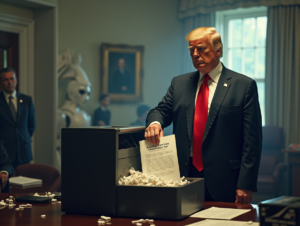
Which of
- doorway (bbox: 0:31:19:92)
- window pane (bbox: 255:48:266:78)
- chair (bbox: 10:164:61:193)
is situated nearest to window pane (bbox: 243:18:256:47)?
window pane (bbox: 255:48:266:78)

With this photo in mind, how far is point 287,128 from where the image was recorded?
21.8 feet

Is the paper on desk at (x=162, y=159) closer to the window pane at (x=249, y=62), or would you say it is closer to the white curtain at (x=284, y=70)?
the white curtain at (x=284, y=70)

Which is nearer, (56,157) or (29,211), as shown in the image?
(29,211)

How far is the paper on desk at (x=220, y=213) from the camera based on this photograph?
4.96ft

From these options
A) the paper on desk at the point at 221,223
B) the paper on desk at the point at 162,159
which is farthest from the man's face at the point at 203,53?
the paper on desk at the point at 221,223

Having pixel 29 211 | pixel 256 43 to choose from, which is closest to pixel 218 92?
pixel 29 211

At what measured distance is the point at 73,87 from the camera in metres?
5.88

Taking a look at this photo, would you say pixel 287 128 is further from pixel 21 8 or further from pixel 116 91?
pixel 21 8

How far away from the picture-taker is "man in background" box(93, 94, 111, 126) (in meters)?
6.46

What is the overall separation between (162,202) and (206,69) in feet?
3.32

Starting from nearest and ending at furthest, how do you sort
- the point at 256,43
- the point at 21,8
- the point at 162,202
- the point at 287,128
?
the point at 162,202
the point at 21,8
the point at 287,128
the point at 256,43

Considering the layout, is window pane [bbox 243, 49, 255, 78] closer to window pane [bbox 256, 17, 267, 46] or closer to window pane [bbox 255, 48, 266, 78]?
window pane [bbox 255, 48, 266, 78]

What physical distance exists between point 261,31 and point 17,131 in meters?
4.84

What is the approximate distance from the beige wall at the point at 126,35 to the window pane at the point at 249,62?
1.29 meters
